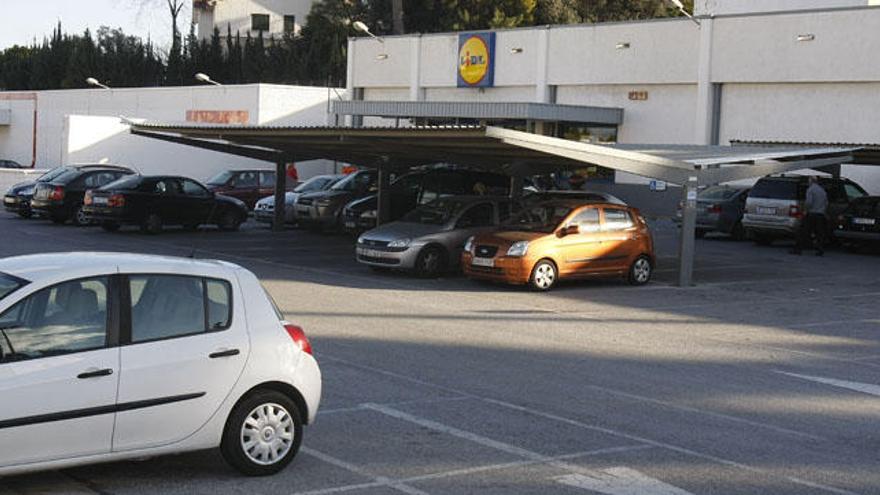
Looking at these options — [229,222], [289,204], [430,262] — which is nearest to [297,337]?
[430,262]

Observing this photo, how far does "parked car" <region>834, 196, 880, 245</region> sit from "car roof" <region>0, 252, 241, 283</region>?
80.7ft

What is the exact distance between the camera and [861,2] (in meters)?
47.2

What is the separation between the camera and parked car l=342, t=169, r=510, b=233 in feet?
99.7

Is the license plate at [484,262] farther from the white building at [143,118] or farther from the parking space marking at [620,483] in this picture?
the white building at [143,118]

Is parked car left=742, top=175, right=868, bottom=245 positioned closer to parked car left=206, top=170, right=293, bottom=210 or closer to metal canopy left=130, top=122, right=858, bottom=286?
metal canopy left=130, top=122, right=858, bottom=286

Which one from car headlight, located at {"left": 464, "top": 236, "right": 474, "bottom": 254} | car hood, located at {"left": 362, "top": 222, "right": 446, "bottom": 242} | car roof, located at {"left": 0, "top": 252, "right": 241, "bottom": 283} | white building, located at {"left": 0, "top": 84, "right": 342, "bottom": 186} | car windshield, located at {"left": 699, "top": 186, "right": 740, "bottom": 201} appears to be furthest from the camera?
white building, located at {"left": 0, "top": 84, "right": 342, "bottom": 186}

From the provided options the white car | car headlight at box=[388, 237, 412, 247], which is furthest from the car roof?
car headlight at box=[388, 237, 412, 247]

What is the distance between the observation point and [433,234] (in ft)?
76.4

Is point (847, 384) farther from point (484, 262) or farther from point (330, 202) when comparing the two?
point (330, 202)

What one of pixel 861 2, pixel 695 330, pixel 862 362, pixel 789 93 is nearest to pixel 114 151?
pixel 789 93

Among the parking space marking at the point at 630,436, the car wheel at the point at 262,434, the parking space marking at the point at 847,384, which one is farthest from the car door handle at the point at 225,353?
the parking space marking at the point at 847,384

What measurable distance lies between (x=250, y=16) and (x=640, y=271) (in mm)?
70134

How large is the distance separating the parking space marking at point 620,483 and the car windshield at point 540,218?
13.0m

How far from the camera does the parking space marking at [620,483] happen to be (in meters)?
8.62
